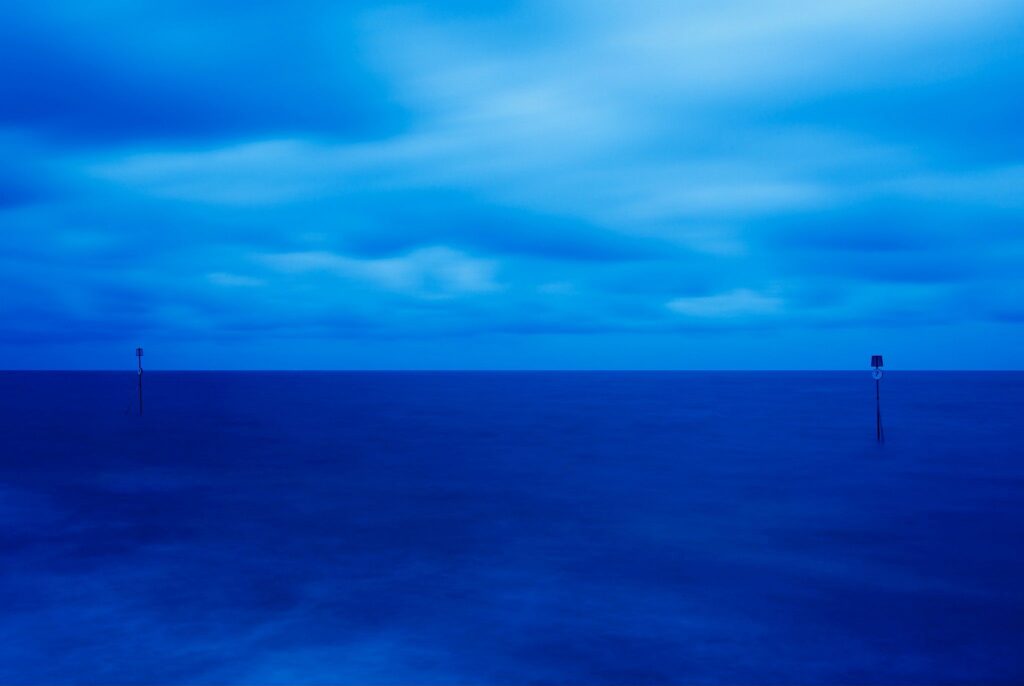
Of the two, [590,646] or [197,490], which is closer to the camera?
[590,646]

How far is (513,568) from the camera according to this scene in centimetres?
1409

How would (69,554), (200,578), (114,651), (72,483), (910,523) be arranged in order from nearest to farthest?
(114,651) → (200,578) → (69,554) → (910,523) → (72,483)

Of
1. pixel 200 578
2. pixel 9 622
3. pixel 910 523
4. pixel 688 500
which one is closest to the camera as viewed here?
pixel 9 622

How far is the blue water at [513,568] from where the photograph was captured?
9656mm

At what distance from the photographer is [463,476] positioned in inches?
1019

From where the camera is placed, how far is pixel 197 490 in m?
22.7

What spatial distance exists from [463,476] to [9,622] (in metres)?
15.9

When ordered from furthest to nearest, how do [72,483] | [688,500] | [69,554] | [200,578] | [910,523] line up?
[72,483] → [688,500] → [910,523] → [69,554] → [200,578]

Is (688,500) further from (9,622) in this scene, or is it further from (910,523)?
(9,622)

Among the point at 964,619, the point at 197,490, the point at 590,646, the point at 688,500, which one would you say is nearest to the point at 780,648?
the point at 590,646

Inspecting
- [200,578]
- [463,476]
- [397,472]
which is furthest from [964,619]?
[397,472]

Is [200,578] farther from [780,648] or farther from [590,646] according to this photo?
[780,648]

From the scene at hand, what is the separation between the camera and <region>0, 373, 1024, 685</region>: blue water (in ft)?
31.7

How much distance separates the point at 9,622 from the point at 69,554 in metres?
4.46
